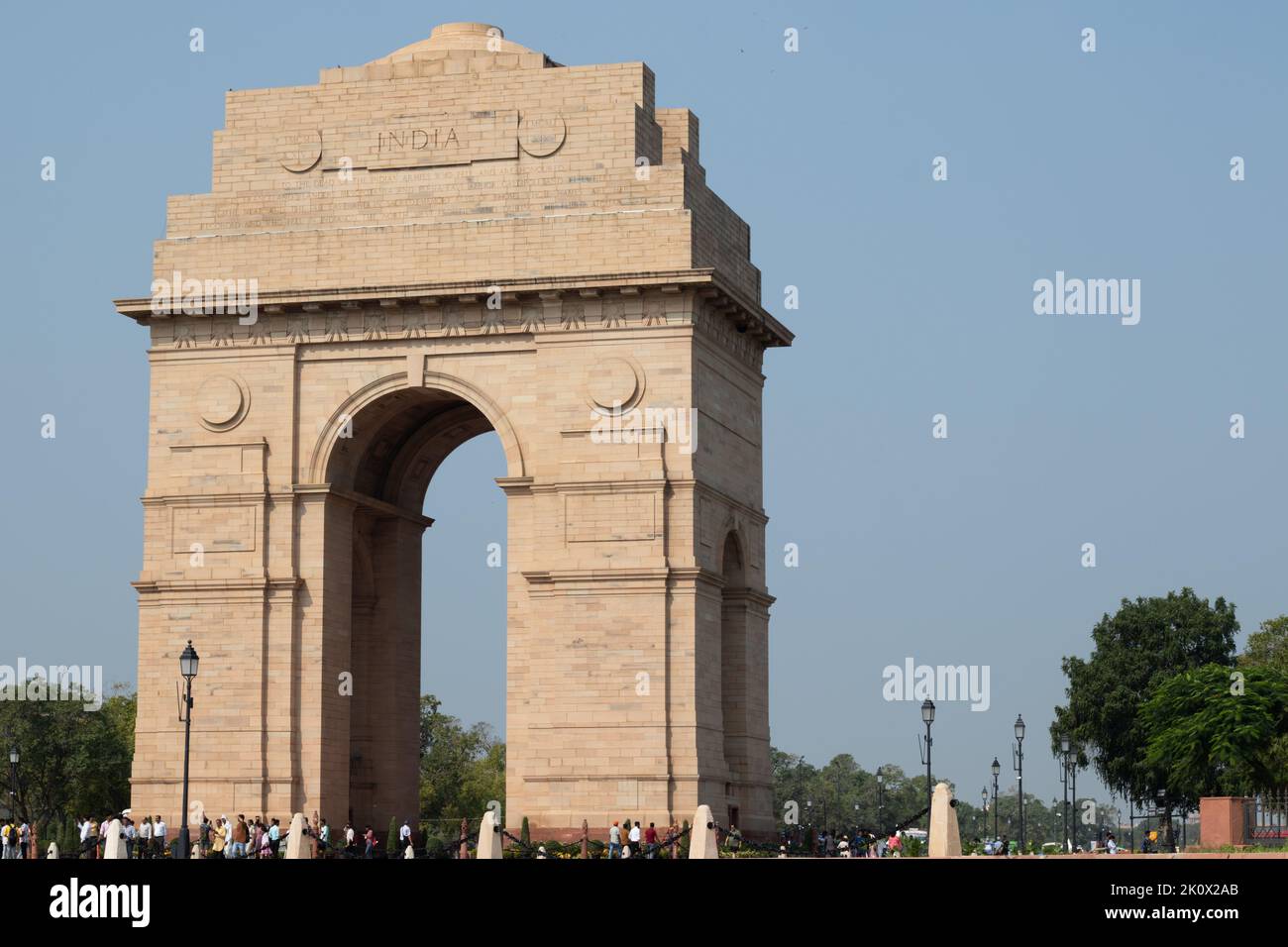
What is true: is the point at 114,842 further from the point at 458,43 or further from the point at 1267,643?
the point at 1267,643

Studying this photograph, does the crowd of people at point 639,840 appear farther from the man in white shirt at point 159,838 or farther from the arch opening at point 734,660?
the man in white shirt at point 159,838

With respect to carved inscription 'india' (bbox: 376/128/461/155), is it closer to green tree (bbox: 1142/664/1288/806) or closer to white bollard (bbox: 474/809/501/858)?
white bollard (bbox: 474/809/501/858)

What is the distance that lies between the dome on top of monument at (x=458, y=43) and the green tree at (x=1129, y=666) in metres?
44.4

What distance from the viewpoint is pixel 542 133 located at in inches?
1885

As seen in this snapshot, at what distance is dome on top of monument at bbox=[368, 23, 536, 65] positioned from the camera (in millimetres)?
49625

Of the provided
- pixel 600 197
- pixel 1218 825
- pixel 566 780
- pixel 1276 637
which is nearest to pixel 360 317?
pixel 600 197

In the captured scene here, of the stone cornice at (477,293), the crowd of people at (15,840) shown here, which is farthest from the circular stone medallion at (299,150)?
the crowd of people at (15,840)

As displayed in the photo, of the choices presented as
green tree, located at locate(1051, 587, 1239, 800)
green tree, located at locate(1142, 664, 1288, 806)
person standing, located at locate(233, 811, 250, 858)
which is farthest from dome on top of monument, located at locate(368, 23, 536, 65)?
green tree, located at locate(1051, 587, 1239, 800)

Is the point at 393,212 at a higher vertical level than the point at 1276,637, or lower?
higher

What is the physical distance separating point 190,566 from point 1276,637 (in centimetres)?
5347

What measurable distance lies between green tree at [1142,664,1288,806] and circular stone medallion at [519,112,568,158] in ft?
107
